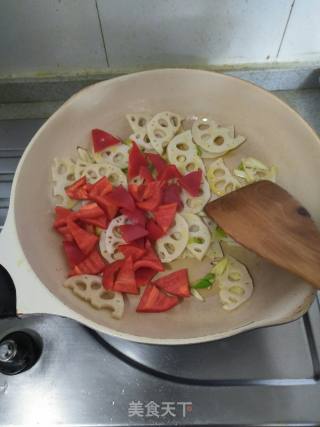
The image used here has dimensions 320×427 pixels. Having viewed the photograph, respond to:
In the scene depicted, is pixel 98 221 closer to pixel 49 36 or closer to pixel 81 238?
pixel 81 238

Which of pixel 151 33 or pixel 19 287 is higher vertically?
pixel 151 33

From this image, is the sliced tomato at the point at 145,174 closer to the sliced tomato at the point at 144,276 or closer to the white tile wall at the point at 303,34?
the sliced tomato at the point at 144,276

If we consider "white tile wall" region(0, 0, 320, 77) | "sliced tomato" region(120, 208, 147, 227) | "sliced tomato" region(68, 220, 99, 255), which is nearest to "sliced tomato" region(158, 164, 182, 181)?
"sliced tomato" region(120, 208, 147, 227)

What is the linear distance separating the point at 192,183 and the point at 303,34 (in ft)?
1.60

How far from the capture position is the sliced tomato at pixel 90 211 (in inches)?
33.8

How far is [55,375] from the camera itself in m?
0.73

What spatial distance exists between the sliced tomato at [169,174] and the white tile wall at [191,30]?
1.10ft

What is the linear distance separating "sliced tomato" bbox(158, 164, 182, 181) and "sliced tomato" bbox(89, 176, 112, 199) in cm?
12

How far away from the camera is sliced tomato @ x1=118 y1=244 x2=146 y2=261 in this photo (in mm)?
827

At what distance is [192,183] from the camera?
930mm

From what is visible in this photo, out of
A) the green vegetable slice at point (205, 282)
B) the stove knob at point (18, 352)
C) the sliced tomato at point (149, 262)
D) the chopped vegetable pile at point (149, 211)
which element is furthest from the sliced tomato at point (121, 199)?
the stove knob at point (18, 352)

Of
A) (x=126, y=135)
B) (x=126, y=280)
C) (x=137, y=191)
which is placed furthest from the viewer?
(x=126, y=135)

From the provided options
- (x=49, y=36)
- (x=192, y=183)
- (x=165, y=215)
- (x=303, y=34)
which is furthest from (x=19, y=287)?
(x=303, y=34)

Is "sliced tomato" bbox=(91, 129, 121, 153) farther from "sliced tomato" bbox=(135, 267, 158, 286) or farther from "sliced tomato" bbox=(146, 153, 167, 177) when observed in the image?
"sliced tomato" bbox=(135, 267, 158, 286)
